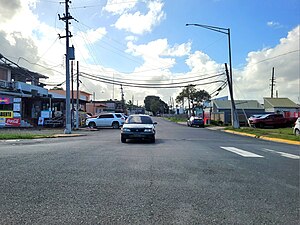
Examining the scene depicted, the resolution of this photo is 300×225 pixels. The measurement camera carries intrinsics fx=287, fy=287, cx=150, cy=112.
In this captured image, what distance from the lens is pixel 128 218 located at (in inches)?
158

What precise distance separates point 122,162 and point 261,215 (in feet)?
15.4

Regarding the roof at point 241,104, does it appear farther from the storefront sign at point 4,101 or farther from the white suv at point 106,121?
the storefront sign at point 4,101

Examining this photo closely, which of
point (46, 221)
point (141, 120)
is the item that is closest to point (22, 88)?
point (141, 120)

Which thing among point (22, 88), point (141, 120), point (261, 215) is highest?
point (22, 88)

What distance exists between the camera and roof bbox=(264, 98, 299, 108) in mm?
58697

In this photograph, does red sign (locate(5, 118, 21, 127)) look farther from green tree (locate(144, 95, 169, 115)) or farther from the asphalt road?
green tree (locate(144, 95, 169, 115))

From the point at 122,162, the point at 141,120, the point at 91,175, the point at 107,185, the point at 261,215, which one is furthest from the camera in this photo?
the point at 141,120

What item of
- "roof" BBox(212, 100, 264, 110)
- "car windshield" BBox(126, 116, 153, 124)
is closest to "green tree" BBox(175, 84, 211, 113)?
"roof" BBox(212, 100, 264, 110)

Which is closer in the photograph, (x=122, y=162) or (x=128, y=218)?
(x=128, y=218)

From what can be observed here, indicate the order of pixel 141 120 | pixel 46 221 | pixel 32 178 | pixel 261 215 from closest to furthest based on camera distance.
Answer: pixel 46 221
pixel 261 215
pixel 32 178
pixel 141 120

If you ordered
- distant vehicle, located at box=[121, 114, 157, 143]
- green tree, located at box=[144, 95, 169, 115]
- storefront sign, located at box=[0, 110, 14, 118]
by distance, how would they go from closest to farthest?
distant vehicle, located at box=[121, 114, 157, 143] < storefront sign, located at box=[0, 110, 14, 118] < green tree, located at box=[144, 95, 169, 115]

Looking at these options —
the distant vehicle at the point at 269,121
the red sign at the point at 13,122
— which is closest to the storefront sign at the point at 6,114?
the red sign at the point at 13,122

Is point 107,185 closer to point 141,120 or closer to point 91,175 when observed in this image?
point 91,175

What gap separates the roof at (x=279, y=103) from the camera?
2311 inches
